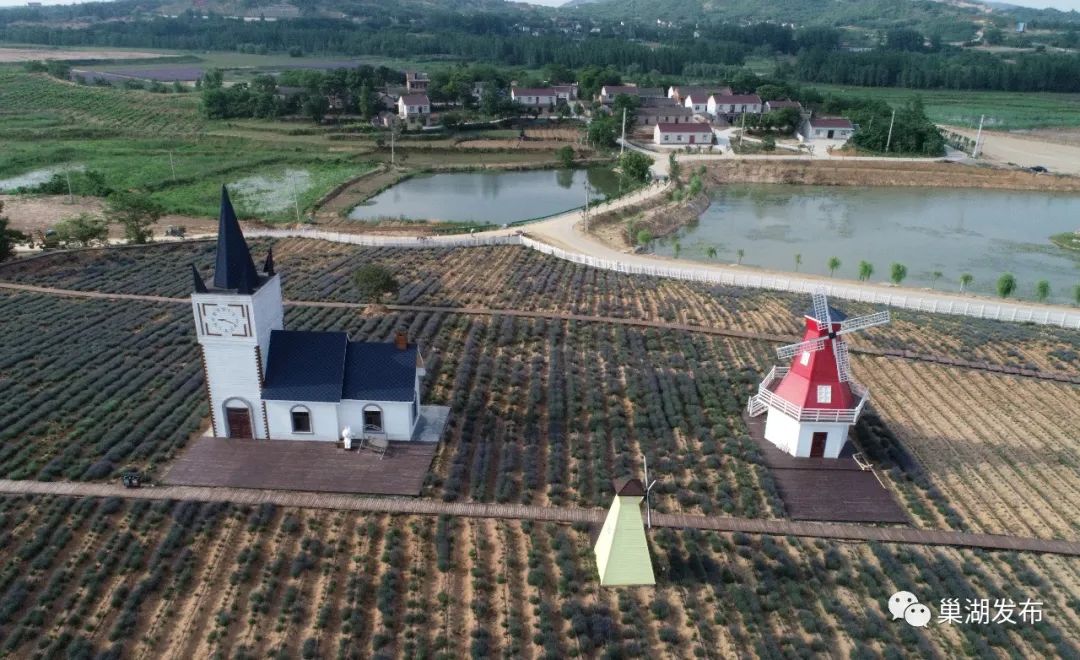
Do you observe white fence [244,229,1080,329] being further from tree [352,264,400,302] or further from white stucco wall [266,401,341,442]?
white stucco wall [266,401,341,442]

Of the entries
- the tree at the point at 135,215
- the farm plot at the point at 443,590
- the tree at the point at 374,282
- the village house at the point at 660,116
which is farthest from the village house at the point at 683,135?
the farm plot at the point at 443,590

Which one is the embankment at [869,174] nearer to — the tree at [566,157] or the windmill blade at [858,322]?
the tree at [566,157]

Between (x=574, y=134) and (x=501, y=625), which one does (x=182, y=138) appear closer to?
→ (x=574, y=134)

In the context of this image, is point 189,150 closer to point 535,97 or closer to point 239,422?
point 535,97

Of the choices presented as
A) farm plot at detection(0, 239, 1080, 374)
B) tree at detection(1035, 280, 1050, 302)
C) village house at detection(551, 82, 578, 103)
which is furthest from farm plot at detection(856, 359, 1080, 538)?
village house at detection(551, 82, 578, 103)

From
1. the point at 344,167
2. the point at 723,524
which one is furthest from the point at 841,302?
the point at 344,167

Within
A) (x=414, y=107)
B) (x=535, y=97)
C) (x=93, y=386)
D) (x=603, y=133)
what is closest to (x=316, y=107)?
(x=414, y=107)

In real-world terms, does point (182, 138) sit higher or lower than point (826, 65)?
lower
